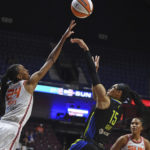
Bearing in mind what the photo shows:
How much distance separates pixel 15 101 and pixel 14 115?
0.17 metres

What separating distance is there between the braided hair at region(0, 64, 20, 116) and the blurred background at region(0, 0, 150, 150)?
10.0m

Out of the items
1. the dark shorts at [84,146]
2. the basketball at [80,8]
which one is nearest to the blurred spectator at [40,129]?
the basketball at [80,8]

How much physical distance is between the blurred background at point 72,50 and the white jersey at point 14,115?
1021 cm

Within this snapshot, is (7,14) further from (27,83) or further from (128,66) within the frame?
(27,83)

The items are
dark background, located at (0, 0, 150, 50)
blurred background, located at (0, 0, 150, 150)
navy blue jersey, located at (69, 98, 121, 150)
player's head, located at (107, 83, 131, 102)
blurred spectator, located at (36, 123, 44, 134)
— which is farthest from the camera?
dark background, located at (0, 0, 150, 50)

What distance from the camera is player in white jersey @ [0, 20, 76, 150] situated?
361 centimetres

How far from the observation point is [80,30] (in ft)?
57.3

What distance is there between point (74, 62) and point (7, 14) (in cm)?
448

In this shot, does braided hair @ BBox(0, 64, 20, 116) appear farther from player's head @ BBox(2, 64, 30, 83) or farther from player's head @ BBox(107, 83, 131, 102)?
player's head @ BBox(107, 83, 131, 102)

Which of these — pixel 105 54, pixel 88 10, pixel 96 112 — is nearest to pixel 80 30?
pixel 105 54

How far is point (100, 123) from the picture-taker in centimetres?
384

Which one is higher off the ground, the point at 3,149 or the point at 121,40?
the point at 3,149

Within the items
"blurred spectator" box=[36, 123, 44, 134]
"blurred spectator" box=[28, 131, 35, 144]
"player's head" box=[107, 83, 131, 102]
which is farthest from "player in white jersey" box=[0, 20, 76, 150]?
"blurred spectator" box=[36, 123, 44, 134]

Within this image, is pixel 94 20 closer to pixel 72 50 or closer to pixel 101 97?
pixel 72 50
